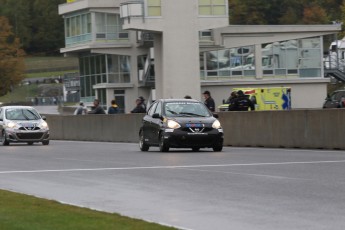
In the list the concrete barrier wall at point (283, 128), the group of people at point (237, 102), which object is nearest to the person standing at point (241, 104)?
the group of people at point (237, 102)

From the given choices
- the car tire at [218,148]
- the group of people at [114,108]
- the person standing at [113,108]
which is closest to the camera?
the car tire at [218,148]

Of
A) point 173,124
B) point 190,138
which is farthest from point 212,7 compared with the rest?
point 190,138

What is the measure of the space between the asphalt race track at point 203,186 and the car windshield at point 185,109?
119 inches

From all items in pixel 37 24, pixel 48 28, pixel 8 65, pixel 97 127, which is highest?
pixel 37 24

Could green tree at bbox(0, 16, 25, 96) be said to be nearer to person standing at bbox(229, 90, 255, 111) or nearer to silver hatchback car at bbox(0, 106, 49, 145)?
silver hatchback car at bbox(0, 106, 49, 145)

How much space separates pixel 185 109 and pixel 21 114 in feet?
42.3

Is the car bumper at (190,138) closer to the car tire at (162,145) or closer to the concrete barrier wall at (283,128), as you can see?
the car tire at (162,145)

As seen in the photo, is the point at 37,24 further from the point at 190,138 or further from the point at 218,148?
the point at 190,138

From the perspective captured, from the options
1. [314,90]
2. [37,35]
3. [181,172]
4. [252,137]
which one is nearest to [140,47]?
[314,90]

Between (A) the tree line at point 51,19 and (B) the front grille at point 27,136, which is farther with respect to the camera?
(A) the tree line at point 51,19

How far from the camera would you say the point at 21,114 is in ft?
138

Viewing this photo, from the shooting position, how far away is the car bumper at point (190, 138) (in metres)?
29.4

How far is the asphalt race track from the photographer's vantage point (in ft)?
42.1

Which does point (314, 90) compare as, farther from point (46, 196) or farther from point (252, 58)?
point (46, 196)
